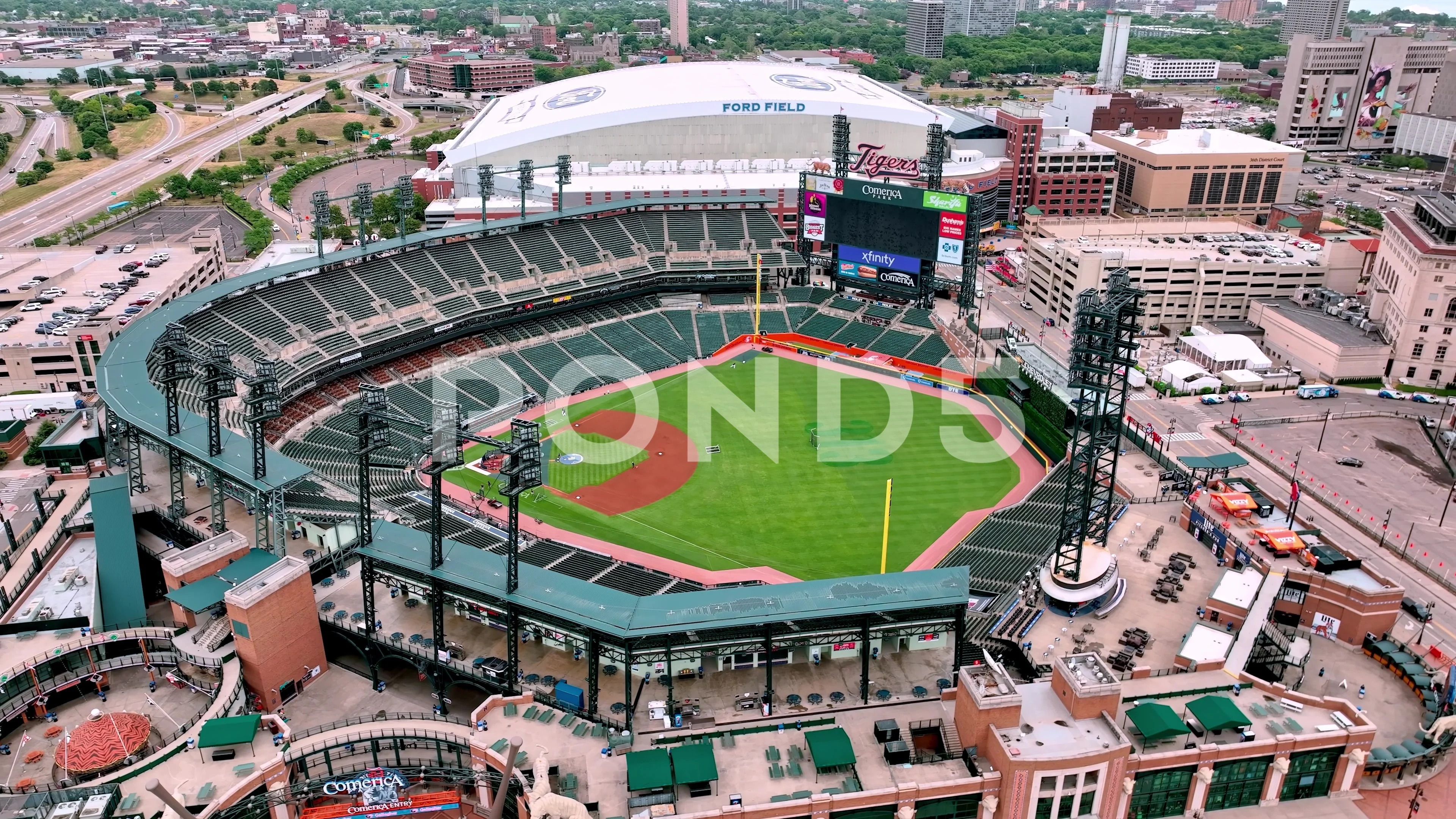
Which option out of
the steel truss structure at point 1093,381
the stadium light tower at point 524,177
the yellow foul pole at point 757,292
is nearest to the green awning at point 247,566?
the steel truss structure at point 1093,381

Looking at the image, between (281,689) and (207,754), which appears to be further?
(281,689)

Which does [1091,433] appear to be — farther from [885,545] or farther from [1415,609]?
[1415,609]

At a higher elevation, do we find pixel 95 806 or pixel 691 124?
pixel 691 124

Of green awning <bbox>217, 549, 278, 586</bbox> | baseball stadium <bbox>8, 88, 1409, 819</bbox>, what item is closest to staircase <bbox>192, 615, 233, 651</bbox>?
baseball stadium <bbox>8, 88, 1409, 819</bbox>

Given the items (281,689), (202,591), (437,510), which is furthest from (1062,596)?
(202,591)

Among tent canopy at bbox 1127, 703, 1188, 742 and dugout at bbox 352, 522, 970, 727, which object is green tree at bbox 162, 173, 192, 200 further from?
tent canopy at bbox 1127, 703, 1188, 742

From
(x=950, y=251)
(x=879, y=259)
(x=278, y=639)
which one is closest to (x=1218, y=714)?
(x=278, y=639)

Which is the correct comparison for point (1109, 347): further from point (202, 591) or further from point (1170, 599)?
point (202, 591)

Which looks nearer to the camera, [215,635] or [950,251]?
[215,635]
